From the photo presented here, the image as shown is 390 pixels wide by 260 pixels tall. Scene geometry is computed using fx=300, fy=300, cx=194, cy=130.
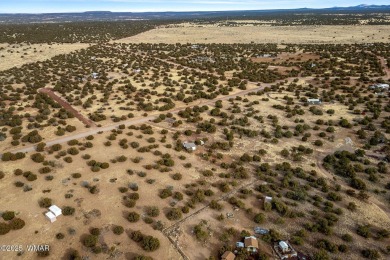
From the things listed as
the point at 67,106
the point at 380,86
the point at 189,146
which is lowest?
the point at 189,146

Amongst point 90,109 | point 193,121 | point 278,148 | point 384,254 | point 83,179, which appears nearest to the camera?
point 384,254

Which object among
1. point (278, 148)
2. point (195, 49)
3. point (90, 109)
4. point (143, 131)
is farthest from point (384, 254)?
point (195, 49)

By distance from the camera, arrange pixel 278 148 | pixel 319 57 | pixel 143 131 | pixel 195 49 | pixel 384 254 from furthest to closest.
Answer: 1. pixel 195 49
2. pixel 319 57
3. pixel 143 131
4. pixel 278 148
5. pixel 384 254

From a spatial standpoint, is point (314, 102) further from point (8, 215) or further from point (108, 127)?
point (8, 215)

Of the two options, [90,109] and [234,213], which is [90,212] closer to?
[234,213]

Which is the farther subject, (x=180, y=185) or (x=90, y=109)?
(x=90, y=109)

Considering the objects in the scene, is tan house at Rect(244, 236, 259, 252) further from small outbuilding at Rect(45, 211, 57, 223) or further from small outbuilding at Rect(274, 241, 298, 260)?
small outbuilding at Rect(45, 211, 57, 223)

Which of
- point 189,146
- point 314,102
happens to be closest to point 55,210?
point 189,146
